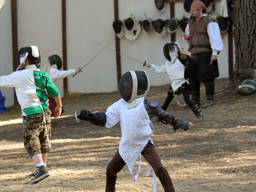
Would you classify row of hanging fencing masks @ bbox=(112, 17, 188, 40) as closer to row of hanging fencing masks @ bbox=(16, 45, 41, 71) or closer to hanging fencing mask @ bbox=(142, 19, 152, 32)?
hanging fencing mask @ bbox=(142, 19, 152, 32)

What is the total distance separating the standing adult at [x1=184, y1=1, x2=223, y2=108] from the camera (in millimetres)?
8055

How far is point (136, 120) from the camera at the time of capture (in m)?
3.58

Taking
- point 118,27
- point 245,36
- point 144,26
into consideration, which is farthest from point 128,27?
point 245,36

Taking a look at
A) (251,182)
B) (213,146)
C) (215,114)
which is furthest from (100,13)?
(251,182)

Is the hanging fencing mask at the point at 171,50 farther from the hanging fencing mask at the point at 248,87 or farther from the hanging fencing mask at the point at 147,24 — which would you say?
the hanging fencing mask at the point at 147,24

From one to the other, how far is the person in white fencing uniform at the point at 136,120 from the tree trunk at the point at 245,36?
5700 millimetres

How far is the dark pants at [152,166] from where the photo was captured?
3555mm

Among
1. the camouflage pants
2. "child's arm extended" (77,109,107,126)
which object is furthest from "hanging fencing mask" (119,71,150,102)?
the camouflage pants

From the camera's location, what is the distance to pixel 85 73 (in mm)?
11664

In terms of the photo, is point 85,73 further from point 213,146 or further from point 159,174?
point 159,174

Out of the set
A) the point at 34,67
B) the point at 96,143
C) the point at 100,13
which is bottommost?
the point at 96,143

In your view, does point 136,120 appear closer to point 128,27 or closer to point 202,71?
point 202,71

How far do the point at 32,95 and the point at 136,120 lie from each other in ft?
4.36

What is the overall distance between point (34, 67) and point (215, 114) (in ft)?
13.3
